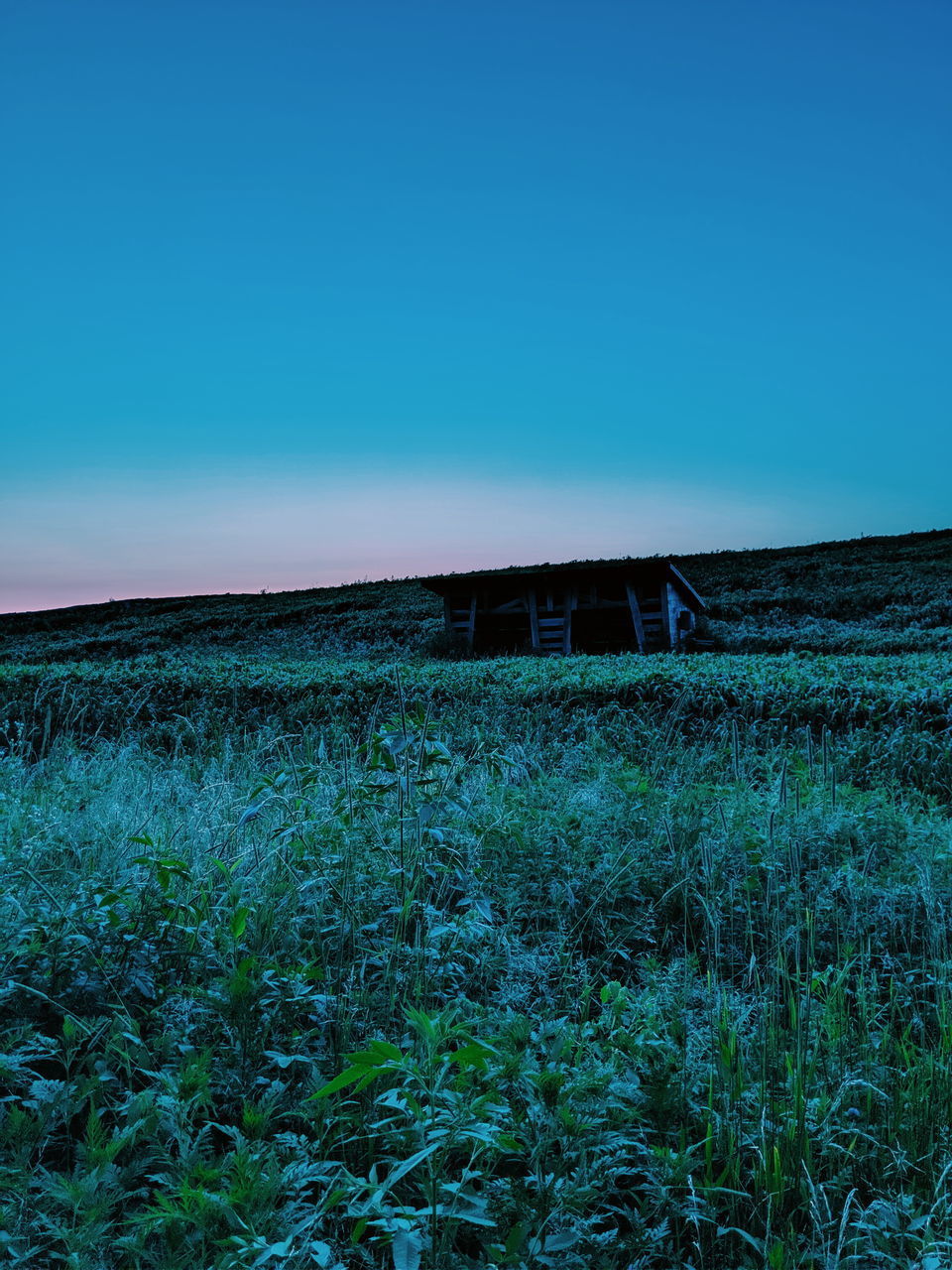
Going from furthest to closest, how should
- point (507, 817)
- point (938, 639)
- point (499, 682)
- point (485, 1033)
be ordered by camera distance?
point (938, 639) → point (499, 682) → point (507, 817) → point (485, 1033)

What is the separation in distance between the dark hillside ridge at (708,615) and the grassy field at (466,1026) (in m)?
19.2

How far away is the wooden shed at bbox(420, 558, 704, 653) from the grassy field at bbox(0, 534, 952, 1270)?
18806 millimetres

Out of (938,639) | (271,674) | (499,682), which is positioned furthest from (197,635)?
(938,639)

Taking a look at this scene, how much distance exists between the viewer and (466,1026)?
8.93 feet

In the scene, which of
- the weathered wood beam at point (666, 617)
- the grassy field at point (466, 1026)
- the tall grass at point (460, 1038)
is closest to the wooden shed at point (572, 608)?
the weathered wood beam at point (666, 617)

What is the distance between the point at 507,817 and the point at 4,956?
304cm

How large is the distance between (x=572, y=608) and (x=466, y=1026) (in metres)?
23.4

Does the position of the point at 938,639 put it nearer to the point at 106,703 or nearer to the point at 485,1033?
the point at 106,703

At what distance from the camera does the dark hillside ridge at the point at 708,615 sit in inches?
1096

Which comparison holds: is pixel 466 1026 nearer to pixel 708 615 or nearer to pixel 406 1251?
pixel 406 1251

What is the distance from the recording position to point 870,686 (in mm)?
11023

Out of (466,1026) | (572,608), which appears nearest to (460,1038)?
(466,1026)

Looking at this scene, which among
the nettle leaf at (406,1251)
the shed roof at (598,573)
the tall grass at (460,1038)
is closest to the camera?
the nettle leaf at (406,1251)

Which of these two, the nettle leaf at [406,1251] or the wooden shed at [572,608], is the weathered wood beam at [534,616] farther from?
the nettle leaf at [406,1251]
